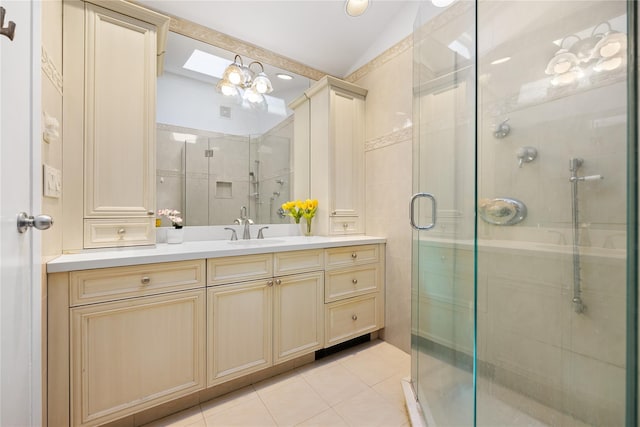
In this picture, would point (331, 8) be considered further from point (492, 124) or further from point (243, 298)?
point (243, 298)

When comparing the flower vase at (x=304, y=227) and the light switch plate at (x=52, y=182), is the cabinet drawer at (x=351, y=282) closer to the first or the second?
the flower vase at (x=304, y=227)

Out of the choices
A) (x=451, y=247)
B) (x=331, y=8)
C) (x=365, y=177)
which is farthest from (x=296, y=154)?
(x=451, y=247)

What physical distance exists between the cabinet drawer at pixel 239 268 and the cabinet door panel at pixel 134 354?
0.12 m

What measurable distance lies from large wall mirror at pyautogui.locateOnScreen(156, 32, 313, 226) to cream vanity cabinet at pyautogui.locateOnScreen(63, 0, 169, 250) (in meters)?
0.26

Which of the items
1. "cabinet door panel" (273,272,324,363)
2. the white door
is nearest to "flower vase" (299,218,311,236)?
"cabinet door panel" (273,272,324,363)

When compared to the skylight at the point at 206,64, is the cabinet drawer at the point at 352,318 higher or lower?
lower

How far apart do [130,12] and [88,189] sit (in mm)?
972

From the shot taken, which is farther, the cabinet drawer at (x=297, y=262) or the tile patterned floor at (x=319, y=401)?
the cabinet drawer at (x=297, y=262)

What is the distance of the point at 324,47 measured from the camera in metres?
2.28

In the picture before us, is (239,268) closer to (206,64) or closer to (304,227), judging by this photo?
(304,227)

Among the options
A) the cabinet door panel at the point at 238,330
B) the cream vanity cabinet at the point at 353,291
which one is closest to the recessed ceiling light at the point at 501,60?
the cream vanity cabinet at the point at 353,291

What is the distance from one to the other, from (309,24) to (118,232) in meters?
1.97

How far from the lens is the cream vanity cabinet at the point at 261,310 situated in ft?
4.63

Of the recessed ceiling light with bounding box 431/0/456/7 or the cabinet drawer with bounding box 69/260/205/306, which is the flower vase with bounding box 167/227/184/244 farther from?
the recessed ceiling light with bounding box 431/0/456/7
